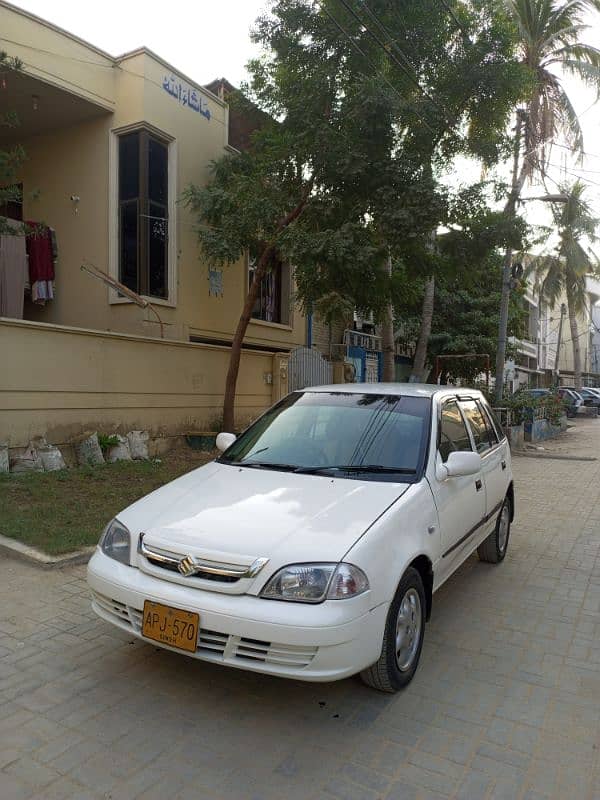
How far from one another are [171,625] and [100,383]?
7082 mm

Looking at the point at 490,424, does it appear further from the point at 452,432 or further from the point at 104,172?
the point at 104,172

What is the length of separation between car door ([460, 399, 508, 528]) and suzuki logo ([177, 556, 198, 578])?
2622 millimetres

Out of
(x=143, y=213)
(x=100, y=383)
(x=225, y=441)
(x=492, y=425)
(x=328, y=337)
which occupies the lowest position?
(x=225, y=441)

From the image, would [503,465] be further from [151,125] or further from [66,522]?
[151,125]

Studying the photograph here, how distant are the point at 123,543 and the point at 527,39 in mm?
16060

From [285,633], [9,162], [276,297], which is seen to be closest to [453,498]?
[285,633]

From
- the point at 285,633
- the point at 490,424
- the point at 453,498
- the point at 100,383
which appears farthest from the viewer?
the point at 100,383

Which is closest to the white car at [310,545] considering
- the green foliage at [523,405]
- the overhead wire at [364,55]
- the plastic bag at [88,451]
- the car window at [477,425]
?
the car window at [477,425]

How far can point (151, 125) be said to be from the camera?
11.8 m

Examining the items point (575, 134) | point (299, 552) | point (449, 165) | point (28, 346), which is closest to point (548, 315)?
point (575, 134)

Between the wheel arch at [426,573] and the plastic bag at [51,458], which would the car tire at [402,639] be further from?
the plastic bag at [51,458]

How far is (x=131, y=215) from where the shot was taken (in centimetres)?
1209

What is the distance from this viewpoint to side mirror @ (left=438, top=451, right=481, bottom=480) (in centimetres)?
377

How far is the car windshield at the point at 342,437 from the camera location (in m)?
3.80
